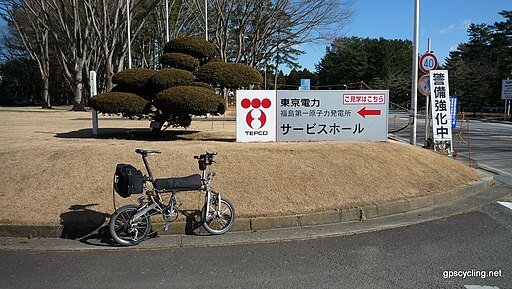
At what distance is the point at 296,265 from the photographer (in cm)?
428

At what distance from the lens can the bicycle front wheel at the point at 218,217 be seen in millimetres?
5211

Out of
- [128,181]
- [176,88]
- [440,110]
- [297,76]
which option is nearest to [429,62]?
[440,110]

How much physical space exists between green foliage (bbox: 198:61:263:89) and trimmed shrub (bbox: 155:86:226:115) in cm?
67

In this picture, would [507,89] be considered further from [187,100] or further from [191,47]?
[187,100]

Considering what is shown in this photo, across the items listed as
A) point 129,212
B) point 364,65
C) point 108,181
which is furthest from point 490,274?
point 364,65

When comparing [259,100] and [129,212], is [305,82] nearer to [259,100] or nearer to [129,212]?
[259,100]

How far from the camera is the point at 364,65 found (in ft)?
219

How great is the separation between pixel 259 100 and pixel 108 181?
3.81 meters

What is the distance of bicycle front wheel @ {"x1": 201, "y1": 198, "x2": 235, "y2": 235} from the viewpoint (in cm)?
521

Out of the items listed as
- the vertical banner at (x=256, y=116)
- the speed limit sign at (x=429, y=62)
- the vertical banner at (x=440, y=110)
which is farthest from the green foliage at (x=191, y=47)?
the vertical banner at (x=440, y=110)

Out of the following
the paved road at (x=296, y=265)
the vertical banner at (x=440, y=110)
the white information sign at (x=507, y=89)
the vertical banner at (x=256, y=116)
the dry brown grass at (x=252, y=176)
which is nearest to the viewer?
the paved road at (x=296, y=265)

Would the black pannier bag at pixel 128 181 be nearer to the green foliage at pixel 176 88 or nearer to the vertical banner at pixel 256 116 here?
the vertical banner at pixel 256 116

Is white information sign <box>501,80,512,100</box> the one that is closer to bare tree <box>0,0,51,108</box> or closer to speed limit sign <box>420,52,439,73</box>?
speed limit sign <box>420,52,439,73</box>

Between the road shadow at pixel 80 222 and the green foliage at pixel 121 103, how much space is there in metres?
4.87
